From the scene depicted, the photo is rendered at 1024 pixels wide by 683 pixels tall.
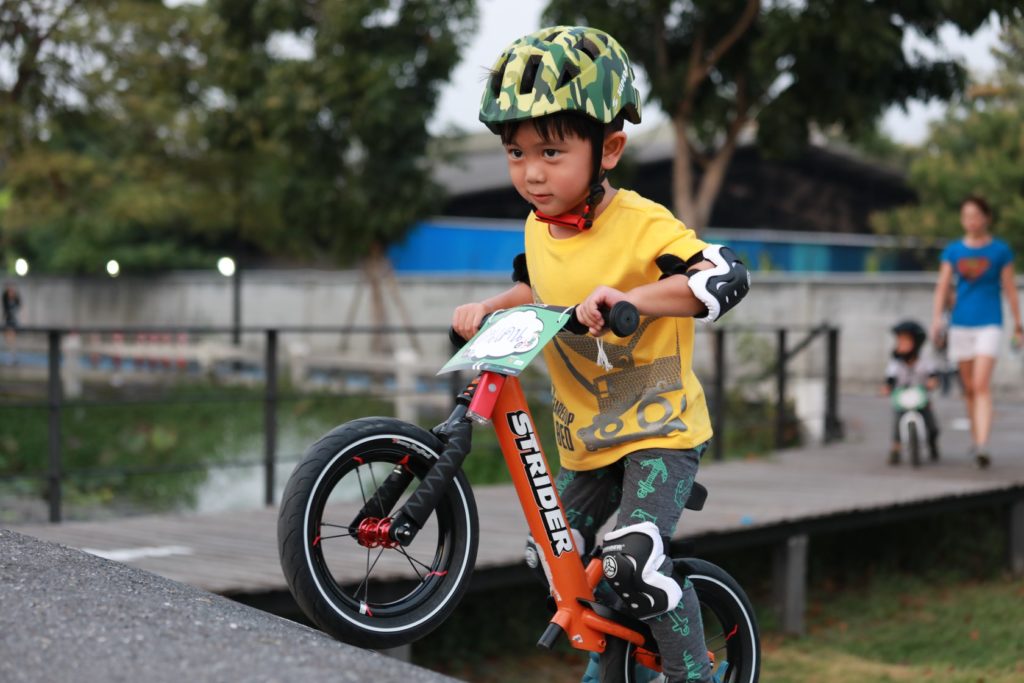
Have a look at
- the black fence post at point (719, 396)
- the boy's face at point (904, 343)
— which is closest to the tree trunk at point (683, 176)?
the black fence post at point (719, 396)

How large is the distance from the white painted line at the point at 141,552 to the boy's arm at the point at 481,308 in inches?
124

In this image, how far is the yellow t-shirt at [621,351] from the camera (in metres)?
3.16

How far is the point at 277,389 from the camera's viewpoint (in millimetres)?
8898

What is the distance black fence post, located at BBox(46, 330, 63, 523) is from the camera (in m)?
7.80

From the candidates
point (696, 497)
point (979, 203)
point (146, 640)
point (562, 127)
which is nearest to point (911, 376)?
point (979, 203)

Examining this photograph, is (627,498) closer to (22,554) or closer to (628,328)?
(628,328)

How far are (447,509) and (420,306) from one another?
23.1m

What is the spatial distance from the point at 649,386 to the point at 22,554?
5.19ft

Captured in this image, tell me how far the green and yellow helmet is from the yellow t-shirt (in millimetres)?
294

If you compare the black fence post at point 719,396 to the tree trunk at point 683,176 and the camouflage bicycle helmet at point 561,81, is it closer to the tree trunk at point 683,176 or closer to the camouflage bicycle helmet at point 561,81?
the tree trunk at point 683,176

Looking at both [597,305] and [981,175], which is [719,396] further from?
[981,175]

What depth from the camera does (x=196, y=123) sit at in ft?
92.3

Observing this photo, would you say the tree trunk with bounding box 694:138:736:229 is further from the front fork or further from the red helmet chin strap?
the front fork

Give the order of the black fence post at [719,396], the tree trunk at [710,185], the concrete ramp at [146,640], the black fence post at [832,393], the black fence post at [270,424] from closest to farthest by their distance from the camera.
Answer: the concrete ramp at [146,640] < the black fence post at [270,424] < the black fence post at [719,396] < the black fence post at [832,393] < the tree trunk at [710,185]
